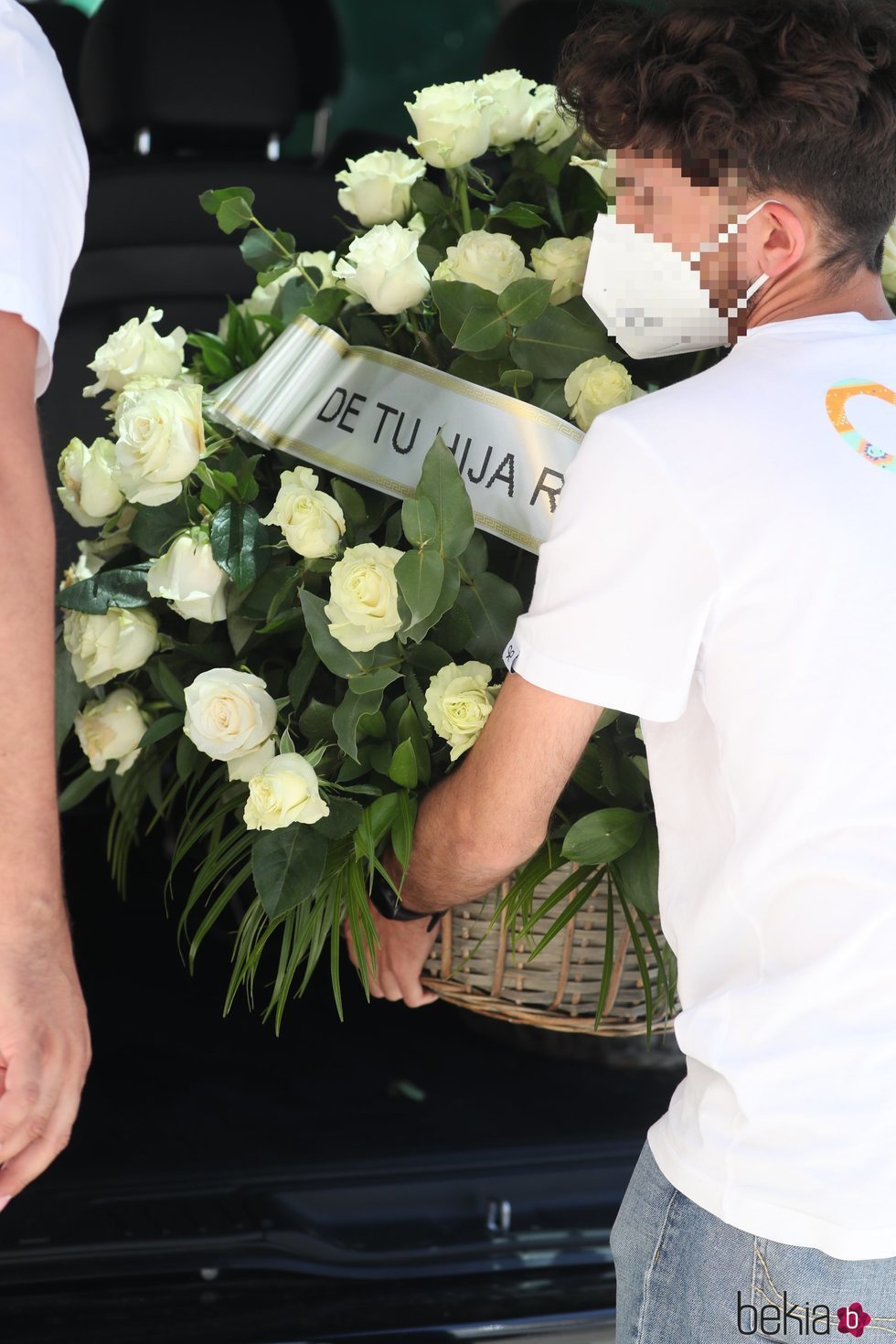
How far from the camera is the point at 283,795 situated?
0.97 m

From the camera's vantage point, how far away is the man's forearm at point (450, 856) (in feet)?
3.22

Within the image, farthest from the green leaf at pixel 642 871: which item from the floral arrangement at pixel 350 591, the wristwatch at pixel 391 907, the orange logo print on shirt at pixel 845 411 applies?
the orange logo print on shirt at pixel 845 411

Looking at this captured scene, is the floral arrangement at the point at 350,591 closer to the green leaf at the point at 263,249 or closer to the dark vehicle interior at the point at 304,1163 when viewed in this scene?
the green leaf at the point at 263,249

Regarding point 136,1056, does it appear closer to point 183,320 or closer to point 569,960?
point 569,960

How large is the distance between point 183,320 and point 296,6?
0.55 meters

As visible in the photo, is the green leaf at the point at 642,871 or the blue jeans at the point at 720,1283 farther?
the green leaf at the point at 642,871

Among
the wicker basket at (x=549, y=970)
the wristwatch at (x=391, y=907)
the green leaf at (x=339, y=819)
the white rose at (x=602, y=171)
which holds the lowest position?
the wicker basket at (x=549, y=970)

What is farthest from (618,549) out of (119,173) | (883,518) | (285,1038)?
(119,173)

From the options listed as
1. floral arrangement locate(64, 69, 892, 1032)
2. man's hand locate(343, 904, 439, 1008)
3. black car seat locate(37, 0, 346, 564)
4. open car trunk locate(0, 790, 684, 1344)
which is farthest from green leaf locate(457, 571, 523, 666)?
black car seat locate(37, 0, 346, 564)

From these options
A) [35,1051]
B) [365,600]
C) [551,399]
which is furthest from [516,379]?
[35,1051]

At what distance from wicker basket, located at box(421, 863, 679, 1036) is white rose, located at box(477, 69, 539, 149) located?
67 cm

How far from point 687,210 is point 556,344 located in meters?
0.21

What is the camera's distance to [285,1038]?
1.48 m

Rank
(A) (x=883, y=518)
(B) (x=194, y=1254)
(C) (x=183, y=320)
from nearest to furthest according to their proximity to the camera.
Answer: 1. (A) (x=883, y=518)
2. (B) (x=194, y=1254)
3. (C) (x=183, y=320)
